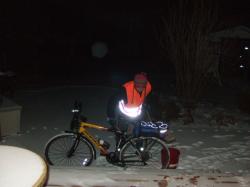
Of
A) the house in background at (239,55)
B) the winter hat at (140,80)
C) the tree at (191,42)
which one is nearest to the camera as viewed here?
the winter hat at (140,80)

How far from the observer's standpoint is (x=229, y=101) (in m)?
13.8

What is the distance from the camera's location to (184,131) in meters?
9.12

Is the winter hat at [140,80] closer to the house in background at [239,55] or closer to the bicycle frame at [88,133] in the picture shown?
the bicycle frame at [88,133]

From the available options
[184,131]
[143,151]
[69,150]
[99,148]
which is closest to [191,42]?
[184,131]

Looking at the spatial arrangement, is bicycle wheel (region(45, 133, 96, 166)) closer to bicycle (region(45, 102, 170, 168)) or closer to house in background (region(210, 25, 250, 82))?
bicycle (region(45, 102, 170, 168))

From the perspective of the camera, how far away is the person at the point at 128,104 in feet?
19.6

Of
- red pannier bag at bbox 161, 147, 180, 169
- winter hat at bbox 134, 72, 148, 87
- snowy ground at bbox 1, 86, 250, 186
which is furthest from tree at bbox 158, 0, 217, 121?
winter hat at bbox 134, 72, 148, 87

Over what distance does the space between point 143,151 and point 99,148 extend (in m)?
0.64

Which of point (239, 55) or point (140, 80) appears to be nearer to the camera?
point (140, 80)

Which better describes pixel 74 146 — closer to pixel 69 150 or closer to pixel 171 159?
pixel 69 150

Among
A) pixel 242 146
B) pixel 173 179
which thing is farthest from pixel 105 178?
pixel 242 146

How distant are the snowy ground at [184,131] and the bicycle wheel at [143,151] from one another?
0.30 meters

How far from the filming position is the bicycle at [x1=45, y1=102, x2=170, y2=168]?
599 cm

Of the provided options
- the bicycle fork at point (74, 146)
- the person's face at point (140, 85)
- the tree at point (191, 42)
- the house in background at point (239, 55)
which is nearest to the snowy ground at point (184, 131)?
the bicycle fork at point (74, 146)
